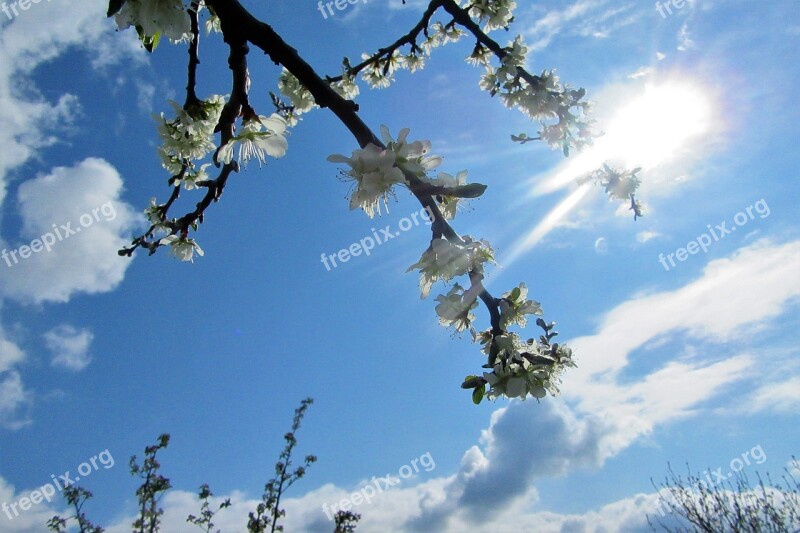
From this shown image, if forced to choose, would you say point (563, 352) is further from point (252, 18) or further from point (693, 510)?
point (693, 510)

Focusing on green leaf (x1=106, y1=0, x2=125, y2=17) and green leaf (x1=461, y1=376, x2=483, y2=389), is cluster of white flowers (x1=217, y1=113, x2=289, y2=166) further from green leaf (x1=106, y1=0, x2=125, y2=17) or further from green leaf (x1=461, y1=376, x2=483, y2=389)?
green leaf (x1=461, y1=376, x2=483, y2=389)

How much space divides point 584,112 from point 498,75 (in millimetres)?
892

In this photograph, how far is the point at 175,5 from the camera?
155cm

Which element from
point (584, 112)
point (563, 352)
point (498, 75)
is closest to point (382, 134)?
point (563, 352)

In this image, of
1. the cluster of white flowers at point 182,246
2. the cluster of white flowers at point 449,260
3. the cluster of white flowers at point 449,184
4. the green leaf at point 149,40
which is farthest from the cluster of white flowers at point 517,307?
the cluster of white flowers at point 182,246

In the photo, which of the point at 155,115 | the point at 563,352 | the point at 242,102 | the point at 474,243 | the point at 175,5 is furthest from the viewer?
the point at 155,115

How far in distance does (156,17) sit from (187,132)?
122 centimetres

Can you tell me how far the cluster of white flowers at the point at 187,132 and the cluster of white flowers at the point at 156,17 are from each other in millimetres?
876

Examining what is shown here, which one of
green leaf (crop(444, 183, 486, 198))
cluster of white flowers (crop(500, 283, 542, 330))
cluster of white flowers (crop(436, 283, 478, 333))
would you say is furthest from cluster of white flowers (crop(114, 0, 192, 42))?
cluster of white flowers (crop(500, 283, 542, 330))

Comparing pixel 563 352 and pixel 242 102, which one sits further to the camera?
pixel 563 352

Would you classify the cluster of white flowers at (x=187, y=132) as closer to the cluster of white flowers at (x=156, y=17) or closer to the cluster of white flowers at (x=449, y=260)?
the cluster of white flowers at (x=156, y=17)

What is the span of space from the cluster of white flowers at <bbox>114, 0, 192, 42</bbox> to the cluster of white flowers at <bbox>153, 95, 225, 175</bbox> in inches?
34.5

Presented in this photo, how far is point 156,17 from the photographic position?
1.53 m

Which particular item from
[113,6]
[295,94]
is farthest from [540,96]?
[113,6]
